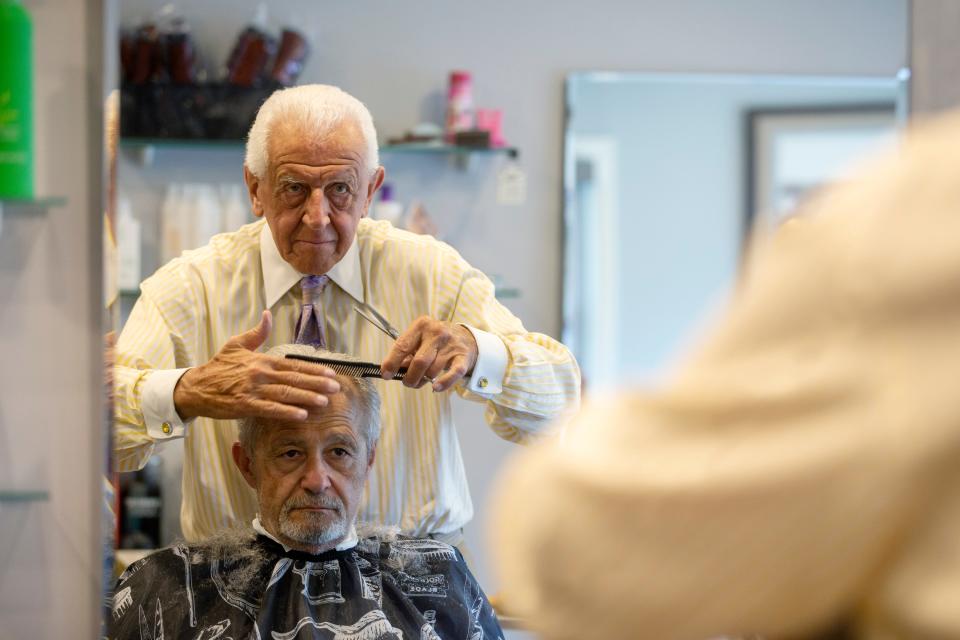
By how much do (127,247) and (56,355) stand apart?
292 mm

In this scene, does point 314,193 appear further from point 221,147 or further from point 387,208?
point 221,147

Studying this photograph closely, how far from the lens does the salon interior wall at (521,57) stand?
258cm

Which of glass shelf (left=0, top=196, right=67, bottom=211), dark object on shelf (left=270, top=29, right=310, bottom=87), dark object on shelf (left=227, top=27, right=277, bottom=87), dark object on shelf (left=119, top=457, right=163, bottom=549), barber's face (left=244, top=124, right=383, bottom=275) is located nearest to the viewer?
barber's face (left=244, top=124, right=383, bottom=275)

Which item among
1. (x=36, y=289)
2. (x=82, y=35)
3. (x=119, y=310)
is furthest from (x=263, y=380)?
(x=82, y=35)

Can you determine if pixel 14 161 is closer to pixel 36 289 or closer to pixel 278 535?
pixel 36 289

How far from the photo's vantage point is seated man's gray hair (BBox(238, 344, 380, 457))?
6.70 ft

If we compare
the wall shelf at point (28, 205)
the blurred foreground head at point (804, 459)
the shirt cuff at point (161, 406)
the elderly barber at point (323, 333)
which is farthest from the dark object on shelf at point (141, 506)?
the blurred foreground head at point (804, 459)

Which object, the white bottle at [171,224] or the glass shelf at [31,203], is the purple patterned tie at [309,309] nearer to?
the white bottle at [171,224]

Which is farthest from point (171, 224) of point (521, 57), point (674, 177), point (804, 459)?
point (804, 459)

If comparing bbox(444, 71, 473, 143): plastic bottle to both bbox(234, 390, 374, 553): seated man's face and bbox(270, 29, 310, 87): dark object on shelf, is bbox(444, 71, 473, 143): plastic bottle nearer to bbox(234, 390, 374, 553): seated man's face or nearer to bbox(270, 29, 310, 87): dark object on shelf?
bbox(270, 29, 310, 87): dark object on shelf

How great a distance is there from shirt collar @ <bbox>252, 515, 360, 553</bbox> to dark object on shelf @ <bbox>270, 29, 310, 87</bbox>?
3.42 ft

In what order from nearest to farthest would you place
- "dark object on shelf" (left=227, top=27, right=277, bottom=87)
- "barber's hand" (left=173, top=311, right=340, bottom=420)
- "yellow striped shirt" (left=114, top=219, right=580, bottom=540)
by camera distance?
"barber's hand" (left=173, top=311, right=340, bottom=420) < "yellow striped shirt" (left=114, top=219, right=580, bottom=540) < "dark object on shelf" (left=227, top=27, right=277, bottom=87)

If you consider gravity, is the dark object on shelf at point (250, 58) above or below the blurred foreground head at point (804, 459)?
above

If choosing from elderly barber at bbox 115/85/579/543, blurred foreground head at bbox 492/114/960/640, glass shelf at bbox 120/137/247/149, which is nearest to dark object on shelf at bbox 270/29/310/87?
glass shelf at bbox 120/137/247/149
